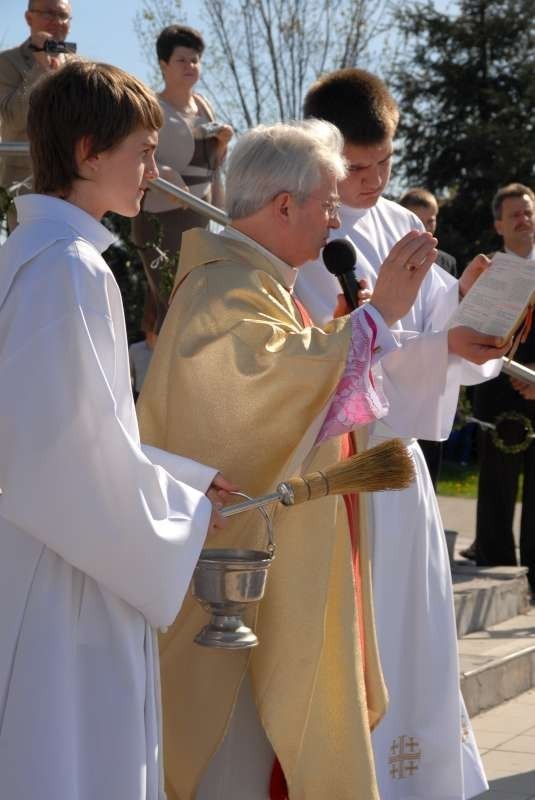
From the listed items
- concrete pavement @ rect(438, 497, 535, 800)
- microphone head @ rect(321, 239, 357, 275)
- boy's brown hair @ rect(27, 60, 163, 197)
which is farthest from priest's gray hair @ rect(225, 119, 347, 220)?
concrete pavement @ rect(438, 497, 535, 800)

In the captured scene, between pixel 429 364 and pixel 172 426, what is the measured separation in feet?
2.76

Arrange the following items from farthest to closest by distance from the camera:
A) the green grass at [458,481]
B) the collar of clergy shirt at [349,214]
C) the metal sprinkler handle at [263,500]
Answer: the green grass at [458,481]
the collar of clergy shirt at [349,214]
the metal sprinkler handle at [263,500]

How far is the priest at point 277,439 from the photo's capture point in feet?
11.9

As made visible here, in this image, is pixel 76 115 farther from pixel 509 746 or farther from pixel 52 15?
pixel 52 15

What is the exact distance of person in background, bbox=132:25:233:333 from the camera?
7328mm

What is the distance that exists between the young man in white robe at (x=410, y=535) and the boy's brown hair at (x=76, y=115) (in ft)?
4.72

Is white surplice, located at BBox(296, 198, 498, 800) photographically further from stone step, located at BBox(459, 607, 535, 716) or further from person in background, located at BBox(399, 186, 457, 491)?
person in background, located at BBox(399, 186, 457, 491)

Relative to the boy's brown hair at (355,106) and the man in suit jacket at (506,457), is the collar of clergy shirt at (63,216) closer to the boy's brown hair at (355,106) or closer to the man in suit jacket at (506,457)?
the boy's brown hair at (355,106)

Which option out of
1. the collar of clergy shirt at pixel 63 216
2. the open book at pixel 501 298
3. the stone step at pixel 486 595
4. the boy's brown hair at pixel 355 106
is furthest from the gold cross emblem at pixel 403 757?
the stone step at pixel 486 595

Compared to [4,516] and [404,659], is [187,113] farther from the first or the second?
[4,516]

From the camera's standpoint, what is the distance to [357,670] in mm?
3705

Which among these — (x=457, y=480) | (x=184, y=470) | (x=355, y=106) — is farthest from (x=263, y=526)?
(x=457, y=480)

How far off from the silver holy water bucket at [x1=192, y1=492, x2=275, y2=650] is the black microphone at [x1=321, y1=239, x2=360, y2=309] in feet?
2.93

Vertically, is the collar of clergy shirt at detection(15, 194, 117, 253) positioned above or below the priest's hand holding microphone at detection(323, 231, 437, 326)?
above
